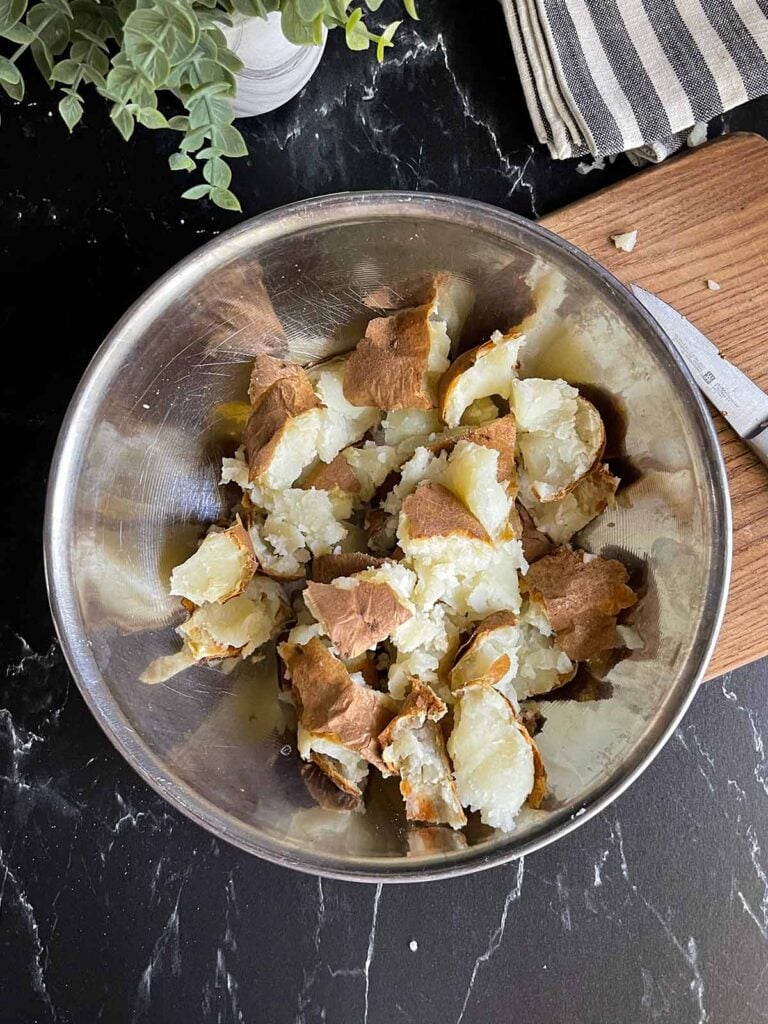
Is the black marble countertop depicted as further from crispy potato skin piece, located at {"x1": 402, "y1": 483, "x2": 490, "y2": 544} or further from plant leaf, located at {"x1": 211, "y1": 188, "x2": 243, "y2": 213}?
crispy potato skin piece, located at {"x1": 402, "y1": 483, "x2": 490, "y2": 544}

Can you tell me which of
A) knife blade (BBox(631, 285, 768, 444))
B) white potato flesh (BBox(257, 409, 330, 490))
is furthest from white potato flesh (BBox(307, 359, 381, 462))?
knife blade (BBox(631, 285, 768, 444))

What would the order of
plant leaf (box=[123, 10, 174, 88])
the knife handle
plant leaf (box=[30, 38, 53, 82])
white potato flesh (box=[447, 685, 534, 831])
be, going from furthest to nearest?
1. the knife handle
2. white potato flesh (box=[447, 685, 534, 831])
3. plant leaf (box=[30, 38, 53, 82])
4. plant leaf (box=[123, 10, 174, 88])

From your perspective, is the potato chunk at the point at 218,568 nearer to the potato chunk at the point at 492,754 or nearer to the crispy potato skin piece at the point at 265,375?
the crispy potato skin piece at the point at 265,375

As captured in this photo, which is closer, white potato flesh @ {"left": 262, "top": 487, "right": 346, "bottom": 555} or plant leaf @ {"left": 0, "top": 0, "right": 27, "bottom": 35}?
plant leaf @ {"left": 0, "top": 0, "right": 27, "bottom": 35}

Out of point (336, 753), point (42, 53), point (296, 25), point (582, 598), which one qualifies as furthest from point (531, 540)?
point (42, 53)

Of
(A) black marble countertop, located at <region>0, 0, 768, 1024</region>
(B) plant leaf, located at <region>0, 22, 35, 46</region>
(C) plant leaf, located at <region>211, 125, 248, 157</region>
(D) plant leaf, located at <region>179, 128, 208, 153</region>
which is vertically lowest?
(A) black marble countertop, located at <region>0, 0, 768, 1024</region>

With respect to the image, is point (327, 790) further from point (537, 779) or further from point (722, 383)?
point (722, 383)

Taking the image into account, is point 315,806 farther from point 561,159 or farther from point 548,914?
point 561,159
